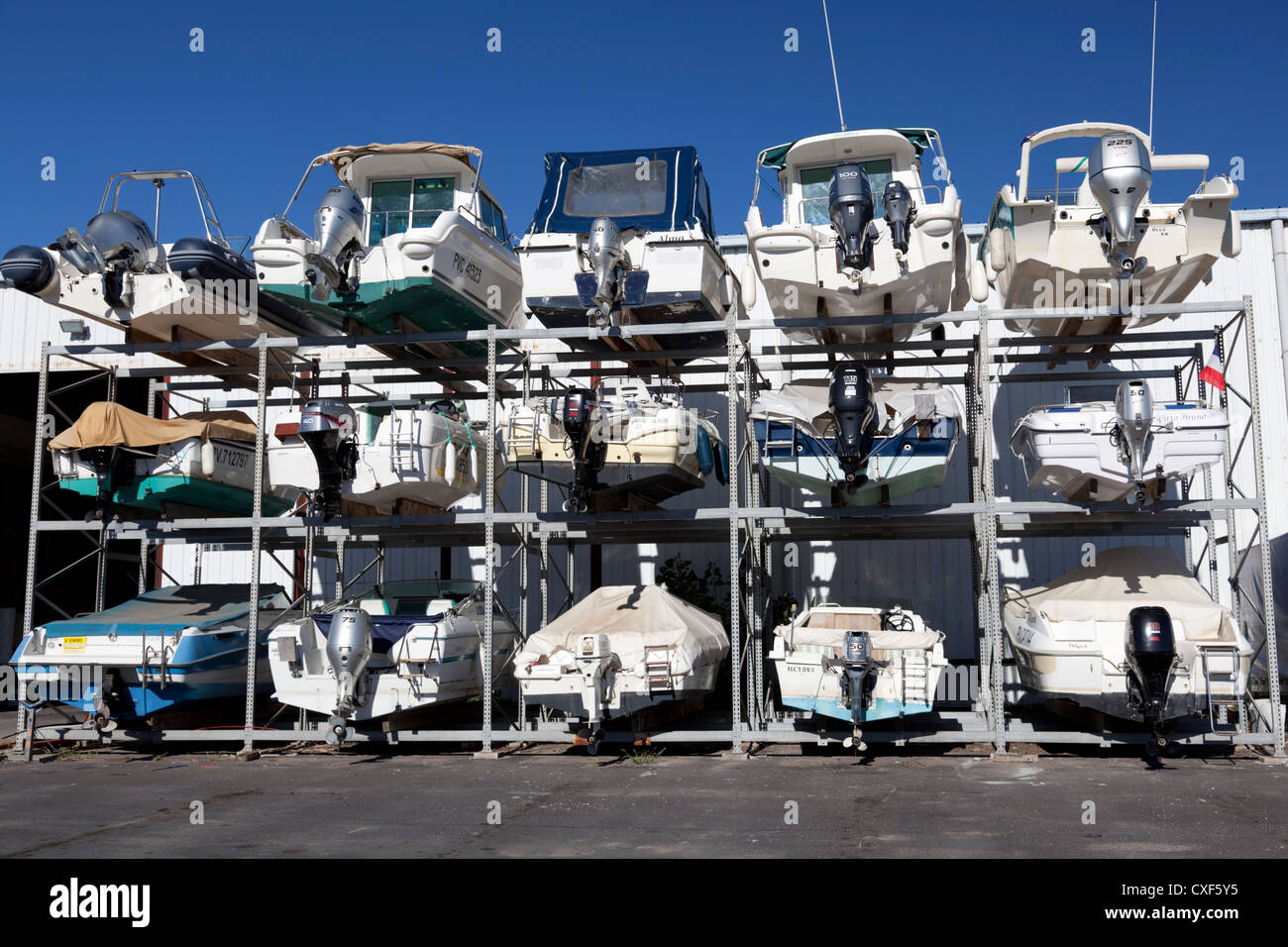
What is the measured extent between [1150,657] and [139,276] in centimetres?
1237

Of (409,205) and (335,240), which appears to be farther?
(409,205)

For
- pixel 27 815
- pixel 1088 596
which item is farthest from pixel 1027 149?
pixel 27 815

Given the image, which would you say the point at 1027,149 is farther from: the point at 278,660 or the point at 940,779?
the point at 278,660

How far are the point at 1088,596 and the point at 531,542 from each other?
7297 millimetres

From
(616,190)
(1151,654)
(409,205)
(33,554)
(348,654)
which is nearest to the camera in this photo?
(1151,654)

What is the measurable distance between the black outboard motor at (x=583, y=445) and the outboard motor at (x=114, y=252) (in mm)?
5911

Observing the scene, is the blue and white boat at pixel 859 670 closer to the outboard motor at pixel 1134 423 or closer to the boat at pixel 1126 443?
the boat at pixel 1126 443

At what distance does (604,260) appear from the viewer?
12.5 meters

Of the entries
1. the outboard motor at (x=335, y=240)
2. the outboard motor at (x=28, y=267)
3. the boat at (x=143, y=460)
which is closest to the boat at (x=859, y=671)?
the outboard motor at (x=335, y=240)

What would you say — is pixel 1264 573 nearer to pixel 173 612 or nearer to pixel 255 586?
pixel 255 586

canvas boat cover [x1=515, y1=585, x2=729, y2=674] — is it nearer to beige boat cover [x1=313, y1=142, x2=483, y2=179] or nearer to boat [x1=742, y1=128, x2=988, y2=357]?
boat [x1=742, y1=128, x2=988, y2=357]

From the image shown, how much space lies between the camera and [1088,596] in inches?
458

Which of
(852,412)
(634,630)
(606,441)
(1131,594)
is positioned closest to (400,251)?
(606,441)

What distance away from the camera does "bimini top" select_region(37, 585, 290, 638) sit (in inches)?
506
